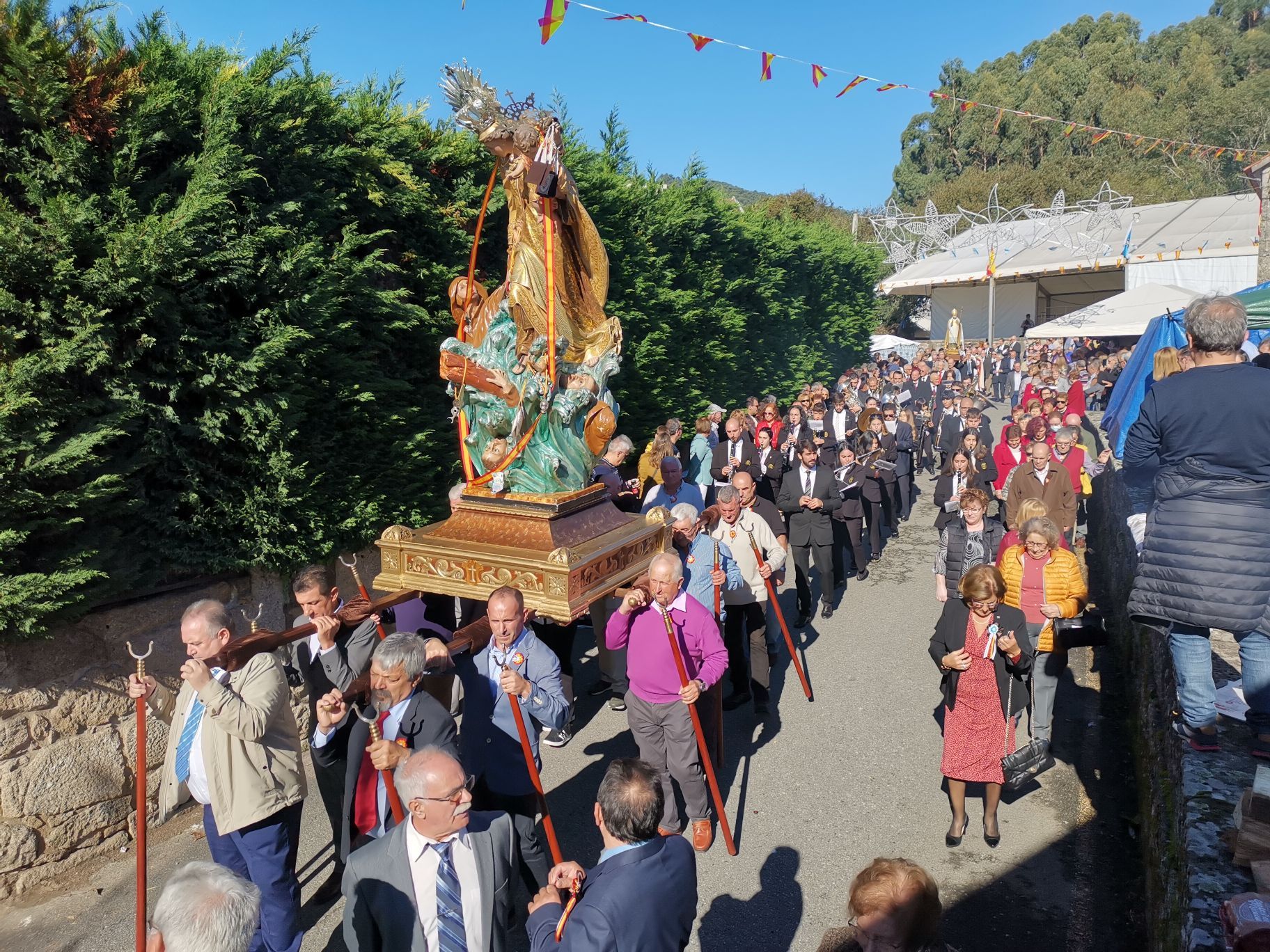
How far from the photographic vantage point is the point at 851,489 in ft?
31.4

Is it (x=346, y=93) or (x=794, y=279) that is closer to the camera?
(x=346, y=93)

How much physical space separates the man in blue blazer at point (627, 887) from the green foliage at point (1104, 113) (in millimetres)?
51046

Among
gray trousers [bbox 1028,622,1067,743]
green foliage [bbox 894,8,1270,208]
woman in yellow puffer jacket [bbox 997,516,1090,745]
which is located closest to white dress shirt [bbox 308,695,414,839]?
woman in yellow puffer jacket [bbox 997,516,1090,745]

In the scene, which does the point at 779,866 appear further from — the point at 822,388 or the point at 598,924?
the point at 822,388

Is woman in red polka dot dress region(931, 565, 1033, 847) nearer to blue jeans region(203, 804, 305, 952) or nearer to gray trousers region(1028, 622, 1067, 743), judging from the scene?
gray trousers region(1028, 622, 1067, 743)

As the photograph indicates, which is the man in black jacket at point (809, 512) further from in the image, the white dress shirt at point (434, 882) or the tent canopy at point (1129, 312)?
the tent canopy at point (1129, 312)

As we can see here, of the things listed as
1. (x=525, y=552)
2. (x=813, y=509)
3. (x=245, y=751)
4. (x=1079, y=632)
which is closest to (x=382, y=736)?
(x=245, y=751)

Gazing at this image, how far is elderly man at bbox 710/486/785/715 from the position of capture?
6395 mm

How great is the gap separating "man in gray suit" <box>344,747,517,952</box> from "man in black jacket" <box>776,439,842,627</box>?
6179 millimetres

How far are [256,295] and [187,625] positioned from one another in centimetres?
278

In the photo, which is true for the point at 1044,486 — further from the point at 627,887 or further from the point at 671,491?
the point at 627,887

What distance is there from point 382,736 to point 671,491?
4156 mm

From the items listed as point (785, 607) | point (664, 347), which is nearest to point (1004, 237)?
point (664, 347)

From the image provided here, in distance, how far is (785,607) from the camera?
8.80 meters
